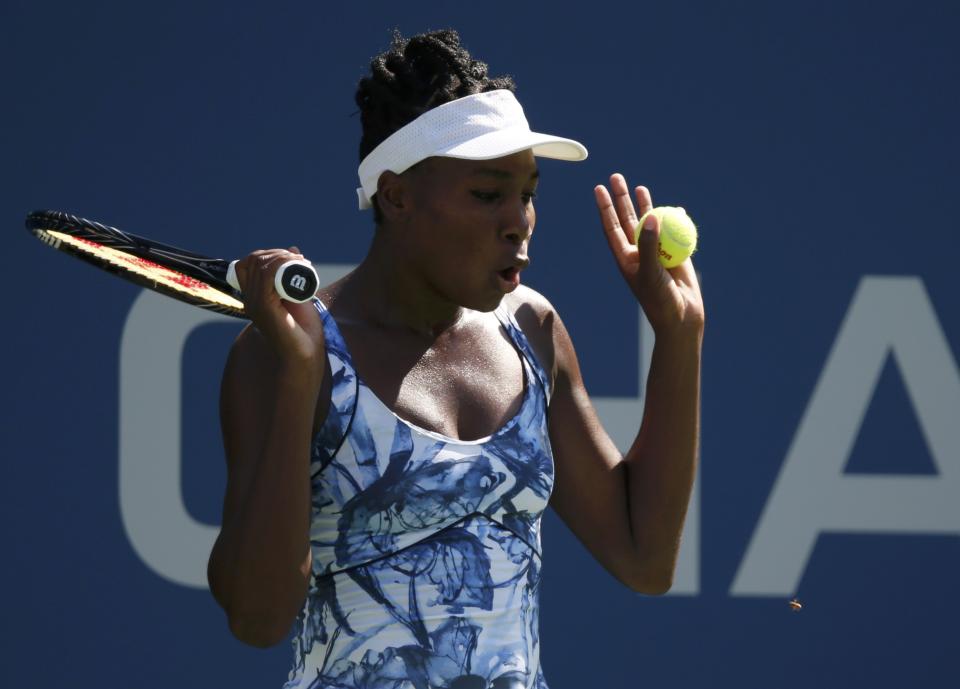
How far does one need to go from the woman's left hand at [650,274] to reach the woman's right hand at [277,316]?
586 mm

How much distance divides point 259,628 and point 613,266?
6.92ft

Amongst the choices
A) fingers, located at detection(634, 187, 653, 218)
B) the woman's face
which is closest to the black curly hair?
the woman's face

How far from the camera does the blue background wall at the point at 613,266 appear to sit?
3906mm

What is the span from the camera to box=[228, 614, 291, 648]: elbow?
2105mm

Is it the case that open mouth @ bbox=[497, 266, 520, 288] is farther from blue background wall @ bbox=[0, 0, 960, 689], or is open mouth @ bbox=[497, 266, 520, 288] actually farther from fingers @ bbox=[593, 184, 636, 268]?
blue background wall @ bbox=[0, 0, 960, 689]

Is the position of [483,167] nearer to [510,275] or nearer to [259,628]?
[510,275]

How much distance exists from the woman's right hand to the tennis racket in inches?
5.7

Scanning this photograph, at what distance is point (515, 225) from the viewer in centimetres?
226

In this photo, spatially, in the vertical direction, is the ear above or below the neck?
above

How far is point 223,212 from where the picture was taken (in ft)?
13.0

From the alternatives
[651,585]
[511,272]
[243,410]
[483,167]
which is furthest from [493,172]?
[651,585]

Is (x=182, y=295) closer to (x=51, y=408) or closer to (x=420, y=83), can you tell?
(x=420, y=83)

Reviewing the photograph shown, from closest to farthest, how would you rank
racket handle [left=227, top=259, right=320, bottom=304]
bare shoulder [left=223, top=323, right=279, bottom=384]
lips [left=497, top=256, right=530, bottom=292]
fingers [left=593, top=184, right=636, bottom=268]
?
1. racket handle [left=227, top=259, right=320, bottom=304]
2. bare shoulder [left=223, top=323, right=279, bottom=384]
3. lips [left=497, top=256, right=530, bottom=292]
4. fingers [left=593, top=184, right=636, bottom=268]

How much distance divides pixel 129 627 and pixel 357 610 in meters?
1.90
